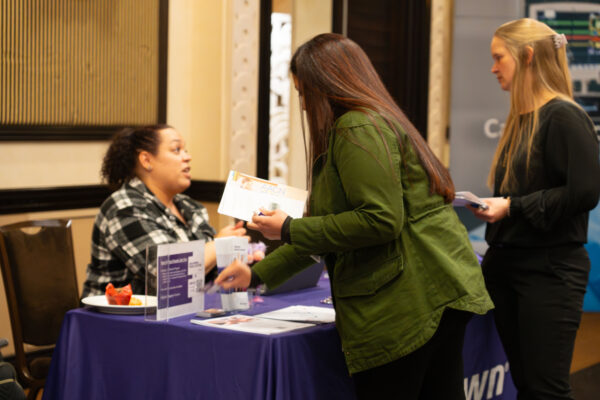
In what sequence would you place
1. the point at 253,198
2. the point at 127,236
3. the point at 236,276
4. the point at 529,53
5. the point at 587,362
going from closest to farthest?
the point at 253,198 < the point at 236,276 < the point at 529,53 < the point at 127,236 < the point at 587,362

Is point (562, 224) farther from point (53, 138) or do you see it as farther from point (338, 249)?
point (53, 138)

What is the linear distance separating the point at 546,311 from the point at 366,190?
0.92m

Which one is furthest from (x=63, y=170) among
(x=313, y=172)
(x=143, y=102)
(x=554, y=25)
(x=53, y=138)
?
(x=554, y=25)

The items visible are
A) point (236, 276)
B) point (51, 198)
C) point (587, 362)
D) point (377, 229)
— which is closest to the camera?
point (377, 229)

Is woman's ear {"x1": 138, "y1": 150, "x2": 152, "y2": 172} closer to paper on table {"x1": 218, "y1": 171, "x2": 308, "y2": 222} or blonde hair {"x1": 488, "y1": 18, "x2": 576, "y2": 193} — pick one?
paper on table {"x1": 218, "y1": 171, "x2": 308, "y2": 222}

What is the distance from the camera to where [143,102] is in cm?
489

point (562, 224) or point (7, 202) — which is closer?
point (562, 224)

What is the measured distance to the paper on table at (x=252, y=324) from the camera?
228 cm

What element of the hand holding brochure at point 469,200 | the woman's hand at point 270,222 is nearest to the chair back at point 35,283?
the woman's hand at point 270,222

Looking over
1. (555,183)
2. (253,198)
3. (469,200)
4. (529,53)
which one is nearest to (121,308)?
(253,198)

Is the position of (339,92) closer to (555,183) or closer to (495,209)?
(495,209)

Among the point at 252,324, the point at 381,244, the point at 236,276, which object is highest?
the point at 381,244

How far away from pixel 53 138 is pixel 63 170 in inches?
8.1

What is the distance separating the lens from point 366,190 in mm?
1963
